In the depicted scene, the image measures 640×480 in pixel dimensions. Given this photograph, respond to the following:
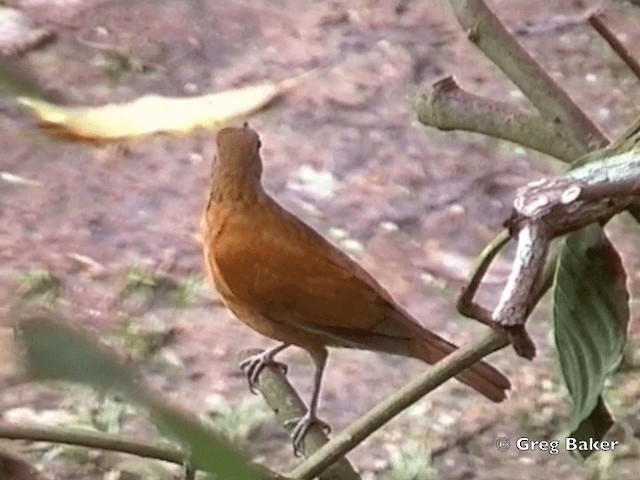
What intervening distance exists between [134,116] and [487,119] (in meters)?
0.36

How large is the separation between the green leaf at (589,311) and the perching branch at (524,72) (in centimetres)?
11

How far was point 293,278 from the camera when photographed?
0.92m

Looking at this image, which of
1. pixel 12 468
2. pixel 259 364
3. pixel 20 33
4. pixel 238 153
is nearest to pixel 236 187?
pixel 238 153

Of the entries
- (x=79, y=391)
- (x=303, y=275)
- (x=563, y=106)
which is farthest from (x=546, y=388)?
(x=563, y=106)

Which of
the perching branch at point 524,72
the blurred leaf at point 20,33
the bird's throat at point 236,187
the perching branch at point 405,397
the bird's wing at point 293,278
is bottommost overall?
the blurred leaf at point 20,33

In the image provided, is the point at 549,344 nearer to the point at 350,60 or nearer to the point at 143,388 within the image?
the point at 350,60

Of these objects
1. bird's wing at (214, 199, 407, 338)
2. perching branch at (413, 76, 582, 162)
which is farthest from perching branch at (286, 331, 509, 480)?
bird's wing at (214, 199, 407, 338)

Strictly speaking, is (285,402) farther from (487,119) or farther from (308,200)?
(308,200)

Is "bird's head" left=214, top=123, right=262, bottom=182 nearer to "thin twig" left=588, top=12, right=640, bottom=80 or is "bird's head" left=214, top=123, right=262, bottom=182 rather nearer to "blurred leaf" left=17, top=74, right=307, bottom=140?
"blurred leaf" left=17, top=74, right=307, bottom=140

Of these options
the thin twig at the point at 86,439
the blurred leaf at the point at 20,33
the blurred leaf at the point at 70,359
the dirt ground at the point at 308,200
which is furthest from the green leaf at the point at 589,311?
the blurred leaf at the point at 20,33

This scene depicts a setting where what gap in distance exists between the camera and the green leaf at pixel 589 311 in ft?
1.99

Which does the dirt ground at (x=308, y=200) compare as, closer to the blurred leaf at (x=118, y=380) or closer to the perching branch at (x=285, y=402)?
the perching branch at (x=285, y=402)

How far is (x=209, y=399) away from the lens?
1.54 metres

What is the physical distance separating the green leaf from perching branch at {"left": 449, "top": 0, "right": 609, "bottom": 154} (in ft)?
0.35
